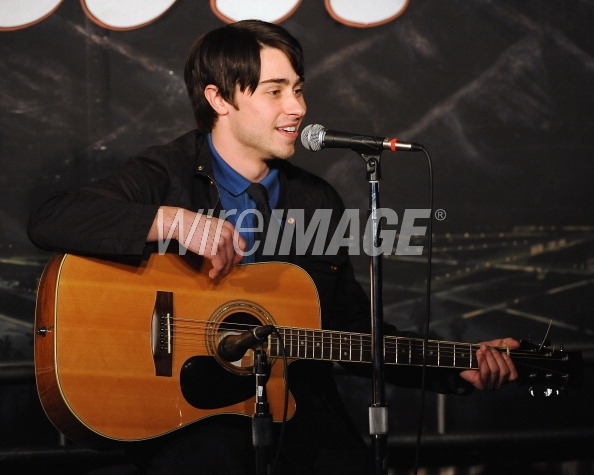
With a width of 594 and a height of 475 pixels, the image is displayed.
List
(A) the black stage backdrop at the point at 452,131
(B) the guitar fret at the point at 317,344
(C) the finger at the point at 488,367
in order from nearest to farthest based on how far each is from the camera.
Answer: (B) the guitar fret at the point at 317,344, (C) the finger at the point at 488,367, (A) the black stage backdrop at the point at 452,131

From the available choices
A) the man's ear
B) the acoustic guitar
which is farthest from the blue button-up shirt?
the acoustic guitar

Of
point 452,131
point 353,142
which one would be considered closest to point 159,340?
point 353,142

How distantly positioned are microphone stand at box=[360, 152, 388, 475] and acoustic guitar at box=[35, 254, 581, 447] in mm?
305

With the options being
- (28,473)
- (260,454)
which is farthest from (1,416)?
(260,454)

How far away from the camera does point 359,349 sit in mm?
3117

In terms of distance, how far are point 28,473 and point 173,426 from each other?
1665mm

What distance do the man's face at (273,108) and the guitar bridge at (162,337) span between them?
812 millimetres

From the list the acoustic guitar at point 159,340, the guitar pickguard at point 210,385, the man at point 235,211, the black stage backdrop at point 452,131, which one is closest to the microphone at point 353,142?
the man at point 235,211

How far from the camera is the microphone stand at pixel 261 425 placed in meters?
2.57

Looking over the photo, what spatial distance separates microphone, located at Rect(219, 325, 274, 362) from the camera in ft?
8.56

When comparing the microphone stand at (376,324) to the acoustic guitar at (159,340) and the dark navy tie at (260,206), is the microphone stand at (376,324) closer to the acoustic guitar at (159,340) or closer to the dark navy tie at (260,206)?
the acoustic guitar at (159,340)

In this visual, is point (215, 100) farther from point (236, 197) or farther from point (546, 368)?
point (546, 368)

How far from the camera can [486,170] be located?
436 cm

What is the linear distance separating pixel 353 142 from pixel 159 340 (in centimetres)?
90
